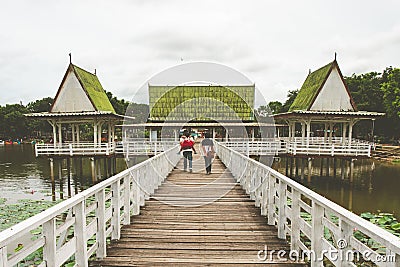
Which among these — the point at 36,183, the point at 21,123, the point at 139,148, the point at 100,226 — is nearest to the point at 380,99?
the point at 139,148

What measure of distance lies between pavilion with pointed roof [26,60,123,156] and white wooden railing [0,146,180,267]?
1358cm

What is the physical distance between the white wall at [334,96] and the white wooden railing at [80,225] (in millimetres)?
19545

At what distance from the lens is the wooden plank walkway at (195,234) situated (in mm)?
4059

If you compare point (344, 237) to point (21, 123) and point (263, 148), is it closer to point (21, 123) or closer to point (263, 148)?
point (263, 148)

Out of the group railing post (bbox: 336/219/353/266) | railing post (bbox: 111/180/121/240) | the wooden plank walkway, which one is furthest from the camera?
railing post (bbox: 111/180/121/240)

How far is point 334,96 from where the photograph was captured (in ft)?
78.4

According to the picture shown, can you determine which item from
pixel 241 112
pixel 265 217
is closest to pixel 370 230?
pixel 265 217

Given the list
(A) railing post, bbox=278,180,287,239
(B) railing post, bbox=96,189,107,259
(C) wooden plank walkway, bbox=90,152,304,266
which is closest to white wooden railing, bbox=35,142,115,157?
(C) wooden plank walkway, bbox=90,152,304,266

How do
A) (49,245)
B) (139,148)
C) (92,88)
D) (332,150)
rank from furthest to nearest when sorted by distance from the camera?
(92,88)
(139,148)
(332,150)
(49,245)

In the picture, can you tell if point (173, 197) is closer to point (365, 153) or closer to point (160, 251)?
point (160, 251)

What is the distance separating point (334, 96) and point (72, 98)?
19375mm

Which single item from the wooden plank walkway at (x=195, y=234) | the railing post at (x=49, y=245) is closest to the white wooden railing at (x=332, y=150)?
the wooden plank walkway at (x=195, y=234)

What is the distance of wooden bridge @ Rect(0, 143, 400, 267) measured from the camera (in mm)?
2777

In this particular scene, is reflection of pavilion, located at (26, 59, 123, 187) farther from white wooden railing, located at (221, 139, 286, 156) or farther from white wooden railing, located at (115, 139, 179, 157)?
white wooden railing, located at (221, 139, 286, 156)
